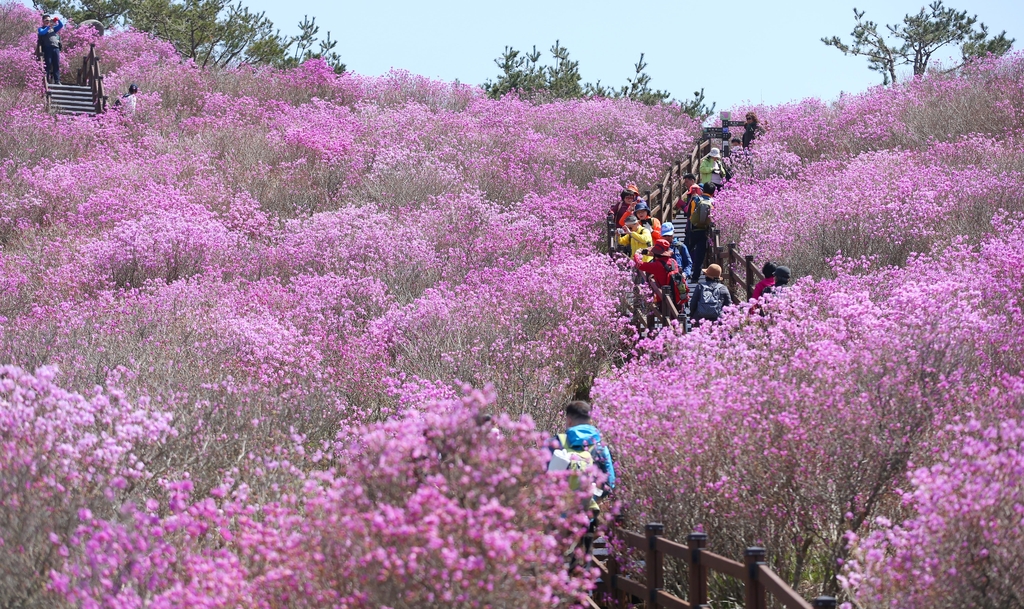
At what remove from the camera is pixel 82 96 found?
96.1 feet

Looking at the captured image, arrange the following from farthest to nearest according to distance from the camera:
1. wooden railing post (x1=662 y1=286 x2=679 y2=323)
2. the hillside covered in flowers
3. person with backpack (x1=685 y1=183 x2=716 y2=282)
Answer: person with backpack (x1=685 y1=183 x2=716 y2=282)
wooden railing post (x1=662 y1=286 x2=679 y2=323)
the hillside covered in flowers

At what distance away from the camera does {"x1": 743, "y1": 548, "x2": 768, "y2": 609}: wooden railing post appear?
21.0ft

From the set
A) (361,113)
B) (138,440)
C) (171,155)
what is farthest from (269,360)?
(361,113)

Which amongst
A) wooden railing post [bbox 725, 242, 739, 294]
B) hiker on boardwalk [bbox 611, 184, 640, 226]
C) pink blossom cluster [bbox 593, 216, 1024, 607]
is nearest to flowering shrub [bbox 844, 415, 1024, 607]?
pink blossom cluster [bbox 593, 216, 1024, 607]

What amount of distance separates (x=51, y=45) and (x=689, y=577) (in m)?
27.0

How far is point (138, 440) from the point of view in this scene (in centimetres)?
844

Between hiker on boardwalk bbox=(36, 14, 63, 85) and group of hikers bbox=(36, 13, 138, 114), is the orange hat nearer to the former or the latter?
group of hikers bbox=(36, 13, 138, 114)

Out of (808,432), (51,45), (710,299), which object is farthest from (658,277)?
(51,45)

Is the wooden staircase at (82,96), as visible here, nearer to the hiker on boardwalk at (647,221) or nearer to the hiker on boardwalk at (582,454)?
the hiker on boardwalk at (647,221)

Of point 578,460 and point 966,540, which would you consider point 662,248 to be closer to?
point 578,460

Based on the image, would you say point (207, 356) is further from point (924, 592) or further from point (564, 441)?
point (924, 592)

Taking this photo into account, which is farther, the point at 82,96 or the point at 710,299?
the point at 82,96

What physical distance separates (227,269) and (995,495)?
49.7 feet

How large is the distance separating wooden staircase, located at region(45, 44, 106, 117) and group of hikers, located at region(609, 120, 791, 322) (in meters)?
16.5
